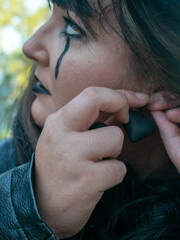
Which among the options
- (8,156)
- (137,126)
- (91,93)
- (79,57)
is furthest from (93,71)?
(8,156)

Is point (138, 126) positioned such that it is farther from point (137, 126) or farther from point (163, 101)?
point (163, 101)

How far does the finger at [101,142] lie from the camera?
112 centimetres

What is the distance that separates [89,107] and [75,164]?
225mm

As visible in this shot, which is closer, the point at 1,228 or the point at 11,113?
the point at 1,228

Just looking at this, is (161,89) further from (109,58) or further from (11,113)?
(11,113)

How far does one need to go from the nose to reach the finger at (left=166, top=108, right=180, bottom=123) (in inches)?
25.7

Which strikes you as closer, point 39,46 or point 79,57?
point 79,57

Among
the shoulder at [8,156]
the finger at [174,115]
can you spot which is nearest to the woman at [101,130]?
the finger at [174,115]

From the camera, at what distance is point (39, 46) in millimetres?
1520

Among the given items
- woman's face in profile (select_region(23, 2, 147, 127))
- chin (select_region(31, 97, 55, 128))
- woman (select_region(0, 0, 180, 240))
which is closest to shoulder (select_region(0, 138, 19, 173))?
chin (select_region(31, 97, 55, 128))

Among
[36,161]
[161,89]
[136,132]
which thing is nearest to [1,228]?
[36,161]

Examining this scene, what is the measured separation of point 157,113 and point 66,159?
0.49 m

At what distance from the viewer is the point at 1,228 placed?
1.15 meters

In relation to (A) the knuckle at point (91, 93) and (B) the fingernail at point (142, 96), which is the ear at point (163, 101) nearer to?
(B) the fingernail at point (142, 96)
